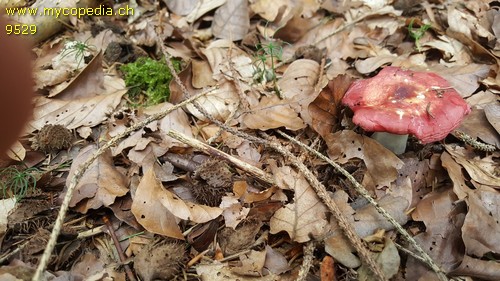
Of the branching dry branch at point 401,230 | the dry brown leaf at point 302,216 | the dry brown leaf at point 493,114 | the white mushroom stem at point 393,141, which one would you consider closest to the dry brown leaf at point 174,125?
the dry brown leaf at point 302,216

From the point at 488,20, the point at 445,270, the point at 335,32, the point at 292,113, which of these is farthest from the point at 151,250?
the point at 488,20

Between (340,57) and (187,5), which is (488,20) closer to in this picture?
Result: (340,57)

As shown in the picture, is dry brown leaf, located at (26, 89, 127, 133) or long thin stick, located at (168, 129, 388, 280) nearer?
long thin stick, located at (168, 129, 388, 280)

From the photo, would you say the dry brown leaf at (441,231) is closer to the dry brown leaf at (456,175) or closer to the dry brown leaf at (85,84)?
the dry brown leaf at (456,175)

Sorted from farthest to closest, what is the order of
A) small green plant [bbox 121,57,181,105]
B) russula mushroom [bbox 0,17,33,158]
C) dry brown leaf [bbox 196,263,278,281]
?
small green plant [bbox 121,57,181,105] → dry brown leaf [bbox 196,263,278,281] → russula mushroom [bbox 0,17,33,158]

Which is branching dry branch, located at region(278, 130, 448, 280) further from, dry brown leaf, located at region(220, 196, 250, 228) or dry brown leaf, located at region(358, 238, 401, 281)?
dry brown leaf, located at region(220, 196, 250, 228)

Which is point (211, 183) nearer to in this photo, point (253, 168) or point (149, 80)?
point (253, 168)

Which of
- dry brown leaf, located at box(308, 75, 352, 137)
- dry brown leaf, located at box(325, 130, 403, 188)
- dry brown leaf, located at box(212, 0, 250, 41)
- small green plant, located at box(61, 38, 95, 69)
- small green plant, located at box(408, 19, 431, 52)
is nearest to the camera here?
dry brown leaf, located at box(325, 130, 403, 188)

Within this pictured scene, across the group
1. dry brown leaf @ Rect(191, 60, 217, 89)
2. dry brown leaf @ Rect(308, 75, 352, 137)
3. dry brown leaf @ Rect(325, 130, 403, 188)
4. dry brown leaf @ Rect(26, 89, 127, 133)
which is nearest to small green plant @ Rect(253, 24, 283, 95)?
dry brown leaf @ Rect(191, 60, 217, 89)
